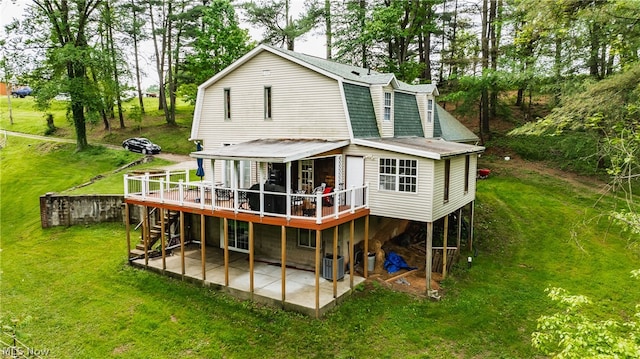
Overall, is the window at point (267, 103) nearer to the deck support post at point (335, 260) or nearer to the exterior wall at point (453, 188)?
the deck support post at point (335, 260)

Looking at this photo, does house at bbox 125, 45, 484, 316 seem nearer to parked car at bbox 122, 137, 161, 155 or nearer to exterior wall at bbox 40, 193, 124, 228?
exterior wall at bbox 40, 193, 124, 228

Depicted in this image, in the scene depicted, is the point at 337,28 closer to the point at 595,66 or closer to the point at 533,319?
the point at 595,66

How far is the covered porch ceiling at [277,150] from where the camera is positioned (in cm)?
1367

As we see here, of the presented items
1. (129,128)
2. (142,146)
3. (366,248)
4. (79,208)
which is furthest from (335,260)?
(129,128)

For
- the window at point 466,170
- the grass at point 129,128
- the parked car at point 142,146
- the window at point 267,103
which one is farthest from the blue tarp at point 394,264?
the parked car at point 142,146

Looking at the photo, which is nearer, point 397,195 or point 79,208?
point 397,195

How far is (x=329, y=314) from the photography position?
13219mm

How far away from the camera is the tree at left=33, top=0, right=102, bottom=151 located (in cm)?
3069

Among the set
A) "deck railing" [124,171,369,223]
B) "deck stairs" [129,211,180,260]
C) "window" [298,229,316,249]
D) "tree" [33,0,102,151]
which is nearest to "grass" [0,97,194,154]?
"tree" [33,0,102,151]

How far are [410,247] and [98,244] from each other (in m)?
14.5

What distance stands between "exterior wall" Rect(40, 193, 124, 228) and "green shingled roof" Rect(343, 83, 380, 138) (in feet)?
45.1

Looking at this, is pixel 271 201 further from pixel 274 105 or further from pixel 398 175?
pixel 274 105

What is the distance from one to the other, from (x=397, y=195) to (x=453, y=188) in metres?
2.88

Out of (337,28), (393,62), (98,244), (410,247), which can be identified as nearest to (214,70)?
(337,28)
